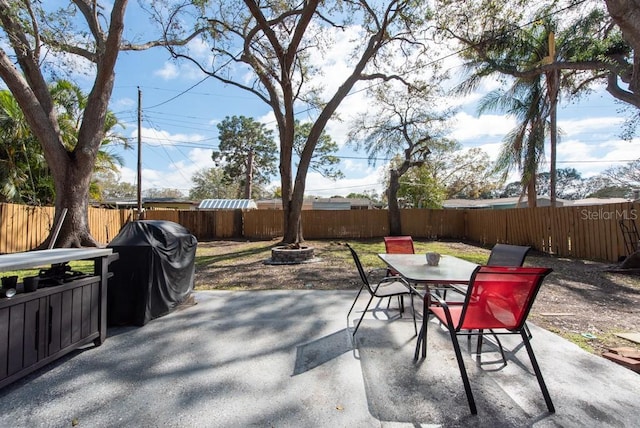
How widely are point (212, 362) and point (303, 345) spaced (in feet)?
2.61

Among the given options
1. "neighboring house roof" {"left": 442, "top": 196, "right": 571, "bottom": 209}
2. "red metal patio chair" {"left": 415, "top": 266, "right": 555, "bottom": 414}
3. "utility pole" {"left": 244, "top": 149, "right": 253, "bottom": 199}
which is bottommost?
"red metal patio chair" {"left": 415, "top": 266, "right": 555, "bottom": 414}

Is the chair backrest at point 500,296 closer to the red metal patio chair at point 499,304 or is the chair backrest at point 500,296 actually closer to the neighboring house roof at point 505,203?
the red metal patio chair at point 499,304

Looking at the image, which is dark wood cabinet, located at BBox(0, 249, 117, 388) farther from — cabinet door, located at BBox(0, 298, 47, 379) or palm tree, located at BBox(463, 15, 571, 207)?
palm tree, located at BBox(463, 15, 571, 207)

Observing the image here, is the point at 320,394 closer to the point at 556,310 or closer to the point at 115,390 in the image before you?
the point at 115,390

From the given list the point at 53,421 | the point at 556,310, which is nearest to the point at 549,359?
the point at 556,310

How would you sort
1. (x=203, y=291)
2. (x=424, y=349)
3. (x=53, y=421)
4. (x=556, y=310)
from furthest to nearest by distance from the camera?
(x=203, y=291) < (x=556, y=310) < (x=424, y=349) < (x=53, y=421)

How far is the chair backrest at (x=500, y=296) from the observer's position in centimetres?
188

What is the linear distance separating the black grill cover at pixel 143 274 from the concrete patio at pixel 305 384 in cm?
21

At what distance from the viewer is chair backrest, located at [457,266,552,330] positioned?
188 centimetres

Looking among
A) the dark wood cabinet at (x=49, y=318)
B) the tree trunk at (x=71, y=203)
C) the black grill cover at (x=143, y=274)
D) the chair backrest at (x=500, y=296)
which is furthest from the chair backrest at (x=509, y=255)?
the tree trunk at (x=71, y=203)

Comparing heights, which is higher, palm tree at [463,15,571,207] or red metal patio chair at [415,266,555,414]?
palm tree at [463,15,571,207]

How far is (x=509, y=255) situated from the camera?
3.03 meters

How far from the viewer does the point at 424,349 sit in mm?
2598

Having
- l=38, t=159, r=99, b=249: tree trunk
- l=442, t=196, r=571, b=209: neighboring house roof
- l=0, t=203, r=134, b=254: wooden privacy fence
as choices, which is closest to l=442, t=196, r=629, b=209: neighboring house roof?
l=442, t=196, r=571, b=209: neighboring house roof
